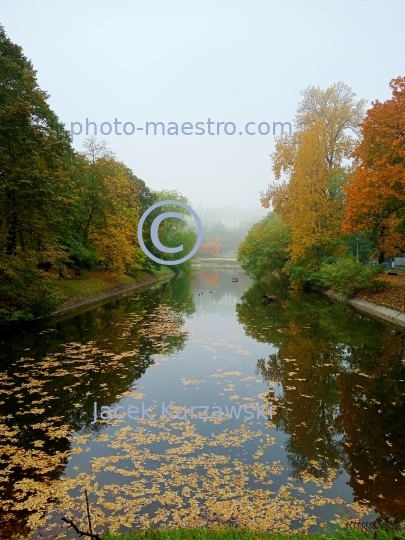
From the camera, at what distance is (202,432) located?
854cm

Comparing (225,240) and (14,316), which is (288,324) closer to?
(14,316)

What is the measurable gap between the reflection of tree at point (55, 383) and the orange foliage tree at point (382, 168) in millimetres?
11946

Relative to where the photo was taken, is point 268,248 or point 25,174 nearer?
point 25,174

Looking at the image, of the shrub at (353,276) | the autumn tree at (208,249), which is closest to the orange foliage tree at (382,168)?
the shrub at (353,276)

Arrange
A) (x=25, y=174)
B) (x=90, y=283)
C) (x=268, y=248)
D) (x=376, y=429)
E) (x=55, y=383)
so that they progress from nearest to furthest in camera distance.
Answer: (x=376, y=429), (x=55, y=383), (x=25, y=174), (x=90, y=283), (x=268, y=248)

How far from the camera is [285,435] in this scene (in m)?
8.39

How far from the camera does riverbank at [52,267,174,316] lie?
26425 millimetres

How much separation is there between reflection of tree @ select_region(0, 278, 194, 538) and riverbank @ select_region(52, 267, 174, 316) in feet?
11.5

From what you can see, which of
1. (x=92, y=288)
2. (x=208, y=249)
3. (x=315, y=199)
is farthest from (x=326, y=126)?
(x=208, y=249)

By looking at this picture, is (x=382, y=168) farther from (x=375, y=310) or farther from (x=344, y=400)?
(x=344, y=400)

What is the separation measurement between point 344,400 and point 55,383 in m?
7.83

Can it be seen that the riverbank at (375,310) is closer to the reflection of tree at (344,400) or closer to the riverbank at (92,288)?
the reflection of tree at (344,400)

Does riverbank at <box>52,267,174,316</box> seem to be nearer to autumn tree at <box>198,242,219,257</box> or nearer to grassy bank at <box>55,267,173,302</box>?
grassy bank at <box>55,267,173,302</box>

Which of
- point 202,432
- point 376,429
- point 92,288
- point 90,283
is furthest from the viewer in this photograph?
point 90,283
